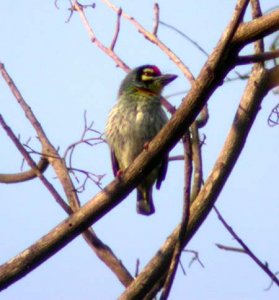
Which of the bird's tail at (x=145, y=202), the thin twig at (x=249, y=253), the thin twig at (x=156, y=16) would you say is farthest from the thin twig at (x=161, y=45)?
the bird's tail at (x=145, y=202)

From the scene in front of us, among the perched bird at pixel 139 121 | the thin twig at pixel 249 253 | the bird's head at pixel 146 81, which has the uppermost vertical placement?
the bird's head at pixel 146 81

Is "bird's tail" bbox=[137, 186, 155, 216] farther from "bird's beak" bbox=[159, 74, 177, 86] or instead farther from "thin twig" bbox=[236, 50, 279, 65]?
"thin twig" bbox=[236, 50, 279, 65]

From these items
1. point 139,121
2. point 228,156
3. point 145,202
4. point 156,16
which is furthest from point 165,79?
point 228,156

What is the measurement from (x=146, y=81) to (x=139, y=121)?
0.58 metres

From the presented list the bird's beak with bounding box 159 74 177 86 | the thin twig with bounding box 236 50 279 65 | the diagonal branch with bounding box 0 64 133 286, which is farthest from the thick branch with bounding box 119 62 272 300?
the bird's beak with bounding box 159 74 177 86

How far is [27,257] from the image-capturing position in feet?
10.8

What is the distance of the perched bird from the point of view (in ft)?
17.5

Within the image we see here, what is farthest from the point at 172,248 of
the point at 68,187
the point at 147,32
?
the point at 147,32

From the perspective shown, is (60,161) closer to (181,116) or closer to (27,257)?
(27,257)

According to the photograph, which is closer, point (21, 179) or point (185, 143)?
point (185, 143)

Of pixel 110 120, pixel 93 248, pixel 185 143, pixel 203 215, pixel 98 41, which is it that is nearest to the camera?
pixel 185 143

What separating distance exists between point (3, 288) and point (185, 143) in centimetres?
98

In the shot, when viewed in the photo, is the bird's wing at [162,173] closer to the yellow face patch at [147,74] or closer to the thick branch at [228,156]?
the yellow face patch at [147,74]

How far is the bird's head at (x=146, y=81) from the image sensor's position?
5746mm
